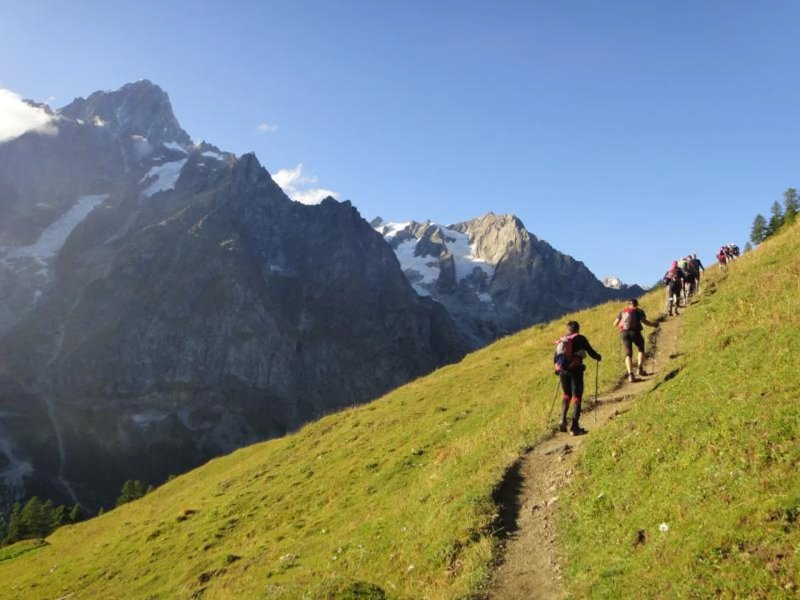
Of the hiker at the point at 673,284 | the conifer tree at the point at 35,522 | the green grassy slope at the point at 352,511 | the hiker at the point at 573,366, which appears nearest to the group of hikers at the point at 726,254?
the green grassy slope at the point at 352,511

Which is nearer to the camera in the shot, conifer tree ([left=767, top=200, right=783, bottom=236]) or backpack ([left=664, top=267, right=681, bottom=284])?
backpack ([left=664, top=267, right=681, bottom=284])

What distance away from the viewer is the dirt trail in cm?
1227

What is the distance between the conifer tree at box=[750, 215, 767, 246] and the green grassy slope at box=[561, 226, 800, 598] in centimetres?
10691

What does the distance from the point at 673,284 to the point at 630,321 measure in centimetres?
1238

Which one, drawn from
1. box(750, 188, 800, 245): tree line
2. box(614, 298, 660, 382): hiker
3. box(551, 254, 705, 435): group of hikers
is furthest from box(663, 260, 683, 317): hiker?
box(750, 188, 800, 245): tree line

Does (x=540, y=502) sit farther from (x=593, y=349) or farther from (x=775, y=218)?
(x=775, y=218)

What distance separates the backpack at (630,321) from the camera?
78.6ft

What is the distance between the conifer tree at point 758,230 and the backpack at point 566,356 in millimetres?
108682

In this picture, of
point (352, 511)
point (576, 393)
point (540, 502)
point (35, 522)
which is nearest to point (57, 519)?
point (35, 522)

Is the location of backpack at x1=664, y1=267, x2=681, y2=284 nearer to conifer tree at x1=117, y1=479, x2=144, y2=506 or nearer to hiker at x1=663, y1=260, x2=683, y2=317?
hiker at x1=663, y1=260, x2=683, y2=317

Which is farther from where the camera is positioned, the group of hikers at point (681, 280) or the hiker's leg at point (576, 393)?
the group of hikers at point (681, 280)

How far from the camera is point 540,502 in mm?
15953

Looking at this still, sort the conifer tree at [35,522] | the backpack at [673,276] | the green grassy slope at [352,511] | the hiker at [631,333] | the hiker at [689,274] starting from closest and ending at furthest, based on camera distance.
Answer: the green grassy slope at [352,511] < the hiker at [631,333] < the backpack at [673,276] < the hiker at [689,274] < the conifer tree at [35,522]

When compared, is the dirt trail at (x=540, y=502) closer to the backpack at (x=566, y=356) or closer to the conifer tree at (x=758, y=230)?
the backpack at (x=566, y=356)
